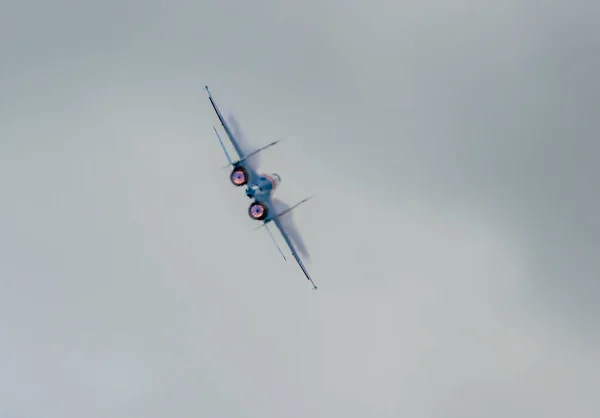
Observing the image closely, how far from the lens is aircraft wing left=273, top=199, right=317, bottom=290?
40.9 m

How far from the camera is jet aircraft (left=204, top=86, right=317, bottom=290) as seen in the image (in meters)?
37.6

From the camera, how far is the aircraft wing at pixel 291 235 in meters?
40.9

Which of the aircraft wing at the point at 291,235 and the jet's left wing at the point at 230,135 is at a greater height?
the jet's left wing at the point at 230,135

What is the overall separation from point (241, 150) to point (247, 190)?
331cm

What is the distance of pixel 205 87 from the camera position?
41125mm

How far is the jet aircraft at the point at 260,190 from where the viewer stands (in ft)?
123

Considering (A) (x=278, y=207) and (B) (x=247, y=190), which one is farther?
(A) (x=278, y=207)

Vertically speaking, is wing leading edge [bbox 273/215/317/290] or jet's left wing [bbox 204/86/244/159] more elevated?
jet's left wing [bbox 204/86/244/159]

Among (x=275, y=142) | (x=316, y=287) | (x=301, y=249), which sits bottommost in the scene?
(x=316, y=287)

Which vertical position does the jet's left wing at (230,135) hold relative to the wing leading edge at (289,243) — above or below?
above

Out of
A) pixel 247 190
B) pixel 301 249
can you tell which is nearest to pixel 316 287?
pixel 301 249

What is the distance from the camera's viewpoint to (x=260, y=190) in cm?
3844

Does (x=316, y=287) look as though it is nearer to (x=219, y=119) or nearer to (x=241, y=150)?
(x=241, y=150)

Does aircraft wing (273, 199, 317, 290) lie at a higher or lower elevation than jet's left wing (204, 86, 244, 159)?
lower
